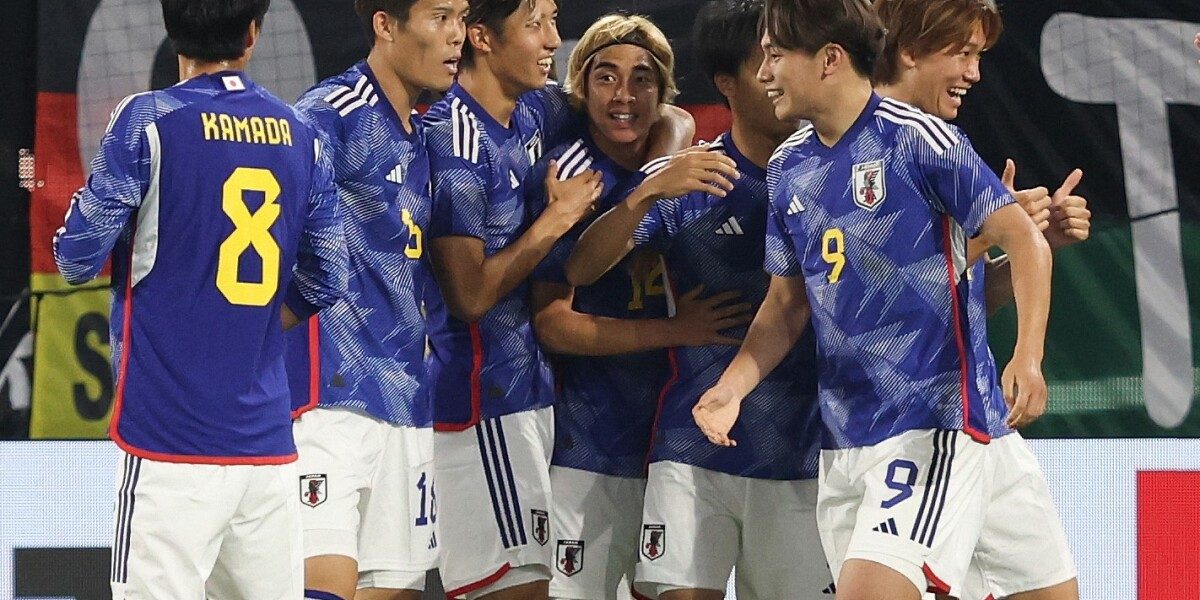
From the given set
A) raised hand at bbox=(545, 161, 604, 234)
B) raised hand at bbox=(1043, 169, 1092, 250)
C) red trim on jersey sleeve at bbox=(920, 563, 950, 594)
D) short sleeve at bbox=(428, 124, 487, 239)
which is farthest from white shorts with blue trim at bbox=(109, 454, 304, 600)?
raised hand at bbox=(1043, 169, 1092, 250)

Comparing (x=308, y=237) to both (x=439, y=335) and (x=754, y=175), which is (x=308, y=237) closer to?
(x=439, y=335)

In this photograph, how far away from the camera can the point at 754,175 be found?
406 cm

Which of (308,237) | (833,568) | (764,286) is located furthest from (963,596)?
(308,237)

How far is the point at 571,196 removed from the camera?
399 cm

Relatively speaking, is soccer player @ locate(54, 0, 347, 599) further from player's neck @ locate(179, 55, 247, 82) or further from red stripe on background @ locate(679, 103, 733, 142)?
red stripe on background @ locate(679, 103, 733, 142)

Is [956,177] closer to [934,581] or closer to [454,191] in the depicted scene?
[934,581]

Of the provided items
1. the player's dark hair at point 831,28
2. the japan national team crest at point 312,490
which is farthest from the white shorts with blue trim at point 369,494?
the player's dark hair at point 831,28

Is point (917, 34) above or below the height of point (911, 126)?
above

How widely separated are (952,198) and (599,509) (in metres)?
1.50

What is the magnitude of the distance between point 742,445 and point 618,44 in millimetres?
1151

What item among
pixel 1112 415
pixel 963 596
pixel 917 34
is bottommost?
pixel 963 596

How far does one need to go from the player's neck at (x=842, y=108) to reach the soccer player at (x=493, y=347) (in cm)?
74

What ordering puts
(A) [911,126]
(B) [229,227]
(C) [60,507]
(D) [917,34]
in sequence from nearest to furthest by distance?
(B) [229,227], (A) [911,126], (D) [917,34], (C) [60,507]

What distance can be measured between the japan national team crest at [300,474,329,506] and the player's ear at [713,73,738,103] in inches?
59.0
